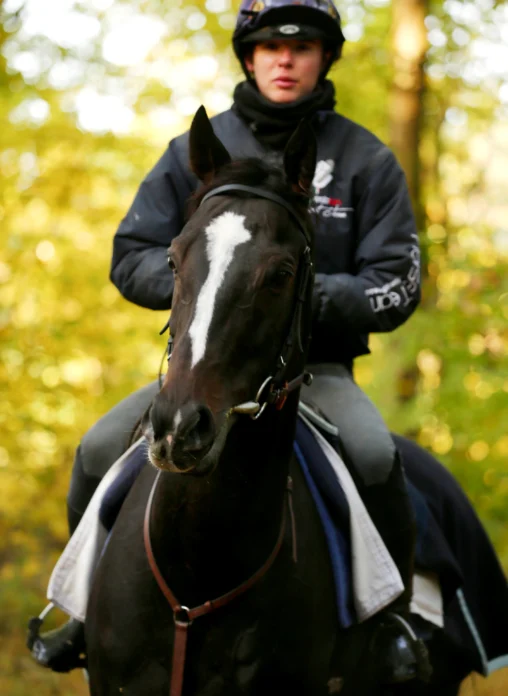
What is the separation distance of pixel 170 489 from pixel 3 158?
6135 mm

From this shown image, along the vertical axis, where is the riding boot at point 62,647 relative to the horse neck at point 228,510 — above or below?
below

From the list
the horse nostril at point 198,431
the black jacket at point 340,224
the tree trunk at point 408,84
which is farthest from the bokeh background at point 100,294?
the horse nostril at point 198,431

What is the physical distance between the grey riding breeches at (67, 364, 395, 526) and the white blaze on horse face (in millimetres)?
1219

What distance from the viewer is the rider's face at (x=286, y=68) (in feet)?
14.5

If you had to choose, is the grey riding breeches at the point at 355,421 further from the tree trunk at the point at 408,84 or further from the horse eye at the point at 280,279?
the tree trunk at the point at 408,84

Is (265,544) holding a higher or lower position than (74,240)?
lower

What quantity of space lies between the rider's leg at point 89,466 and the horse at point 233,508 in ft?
1.54

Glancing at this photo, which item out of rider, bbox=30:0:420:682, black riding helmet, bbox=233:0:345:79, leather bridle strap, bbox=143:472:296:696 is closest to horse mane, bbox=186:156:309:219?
rider, bbox=30:0:420:682

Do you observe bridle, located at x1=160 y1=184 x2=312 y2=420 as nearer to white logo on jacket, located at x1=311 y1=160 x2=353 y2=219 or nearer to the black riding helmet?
white logo on jacket, located at x1=311 y1=160 x2=353 y2=219

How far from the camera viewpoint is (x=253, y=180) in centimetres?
325

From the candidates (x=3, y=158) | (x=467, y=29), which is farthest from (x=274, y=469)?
(x=467, y=29)

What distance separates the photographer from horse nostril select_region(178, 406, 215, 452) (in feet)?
8.64

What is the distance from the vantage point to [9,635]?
29.9ft

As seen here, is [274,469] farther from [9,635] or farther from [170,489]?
[9,635]
